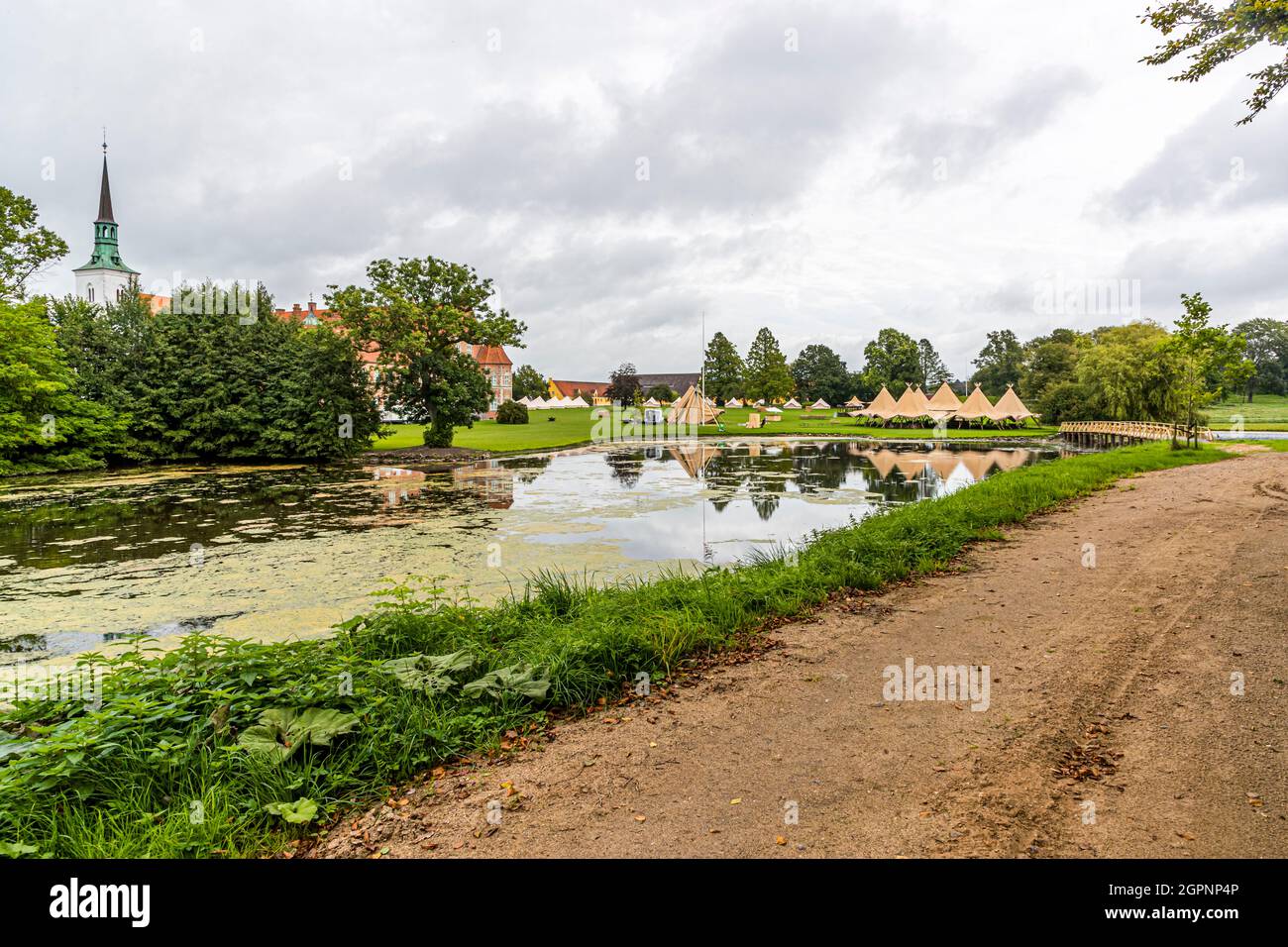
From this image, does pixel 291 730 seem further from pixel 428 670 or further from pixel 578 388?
pixel 578 388

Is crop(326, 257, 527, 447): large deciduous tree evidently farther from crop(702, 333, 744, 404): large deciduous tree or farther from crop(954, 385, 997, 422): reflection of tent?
crop(702, 333, 744, 404): large deciduous tree

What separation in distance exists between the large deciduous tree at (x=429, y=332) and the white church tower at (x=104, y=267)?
58.5m

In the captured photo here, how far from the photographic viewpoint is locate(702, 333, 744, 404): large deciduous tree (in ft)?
315

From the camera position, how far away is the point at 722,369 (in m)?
98.1

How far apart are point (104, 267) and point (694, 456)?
8005cm

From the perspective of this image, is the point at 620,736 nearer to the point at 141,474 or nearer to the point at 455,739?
the point at 455,739

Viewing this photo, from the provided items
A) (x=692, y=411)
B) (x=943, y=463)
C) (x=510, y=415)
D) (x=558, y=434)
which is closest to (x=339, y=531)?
(x=943, y=463)

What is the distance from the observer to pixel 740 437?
5141cm

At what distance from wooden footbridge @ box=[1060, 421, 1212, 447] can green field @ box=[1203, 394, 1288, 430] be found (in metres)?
29.7

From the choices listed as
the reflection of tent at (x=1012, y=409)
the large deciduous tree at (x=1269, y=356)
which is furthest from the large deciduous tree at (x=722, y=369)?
the large deciduous tree at (x=1269, y=356)

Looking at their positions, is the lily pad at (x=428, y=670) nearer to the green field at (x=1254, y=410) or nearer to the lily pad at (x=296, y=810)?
the lily pad at (x=296, y=810)

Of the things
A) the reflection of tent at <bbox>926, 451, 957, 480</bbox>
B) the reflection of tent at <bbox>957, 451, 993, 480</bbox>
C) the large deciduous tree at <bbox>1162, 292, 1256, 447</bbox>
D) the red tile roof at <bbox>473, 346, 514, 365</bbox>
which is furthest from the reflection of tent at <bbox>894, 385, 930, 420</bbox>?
the red tile roof at <bbox>473, 346, 514, 365</bbox>
